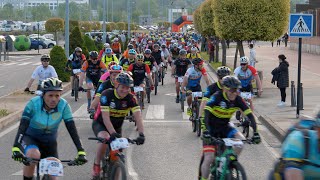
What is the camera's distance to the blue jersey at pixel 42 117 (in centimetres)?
826

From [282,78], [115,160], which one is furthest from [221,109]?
[282,78]

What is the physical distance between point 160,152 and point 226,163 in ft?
17.5

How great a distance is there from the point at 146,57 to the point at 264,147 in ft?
32.6

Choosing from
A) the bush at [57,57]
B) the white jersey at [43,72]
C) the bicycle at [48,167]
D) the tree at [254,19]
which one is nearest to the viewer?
the bicycle at [48,167]

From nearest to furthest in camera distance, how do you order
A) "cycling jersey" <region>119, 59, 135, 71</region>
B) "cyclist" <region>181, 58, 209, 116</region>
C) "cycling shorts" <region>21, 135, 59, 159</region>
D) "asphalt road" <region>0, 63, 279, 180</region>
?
"cycling shorts" <region>21, 135, 59, 159</region>, "asphalt road" <region>0, 63, 279, 180</region>, "cyclist" <region>181, 58, 209, 116</region>, "cycling jersey" <region>119, 59, 135, 71</region>

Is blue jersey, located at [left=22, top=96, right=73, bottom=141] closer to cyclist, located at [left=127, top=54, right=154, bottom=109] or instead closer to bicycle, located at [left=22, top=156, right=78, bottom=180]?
bicycle, located at [left=22, top=156, right=78, bottom=180]

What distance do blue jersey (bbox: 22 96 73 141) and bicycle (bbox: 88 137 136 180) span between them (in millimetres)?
1022

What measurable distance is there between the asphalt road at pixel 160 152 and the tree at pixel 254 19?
11.4 metres

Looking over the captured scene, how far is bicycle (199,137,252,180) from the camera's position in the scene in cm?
904

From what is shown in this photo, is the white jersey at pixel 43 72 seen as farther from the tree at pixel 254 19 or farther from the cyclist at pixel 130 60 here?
the tree at pixel 254 19

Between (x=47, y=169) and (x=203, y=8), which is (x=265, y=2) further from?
(x=47, y=169)

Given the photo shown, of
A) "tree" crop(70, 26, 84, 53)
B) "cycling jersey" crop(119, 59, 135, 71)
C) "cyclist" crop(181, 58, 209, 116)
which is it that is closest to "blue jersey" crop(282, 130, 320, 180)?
"cyclist" crop(181, 58, 209, 116)

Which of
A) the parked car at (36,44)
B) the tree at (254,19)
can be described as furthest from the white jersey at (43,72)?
the parked car at (36,44)

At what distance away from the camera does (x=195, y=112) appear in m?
17.0
